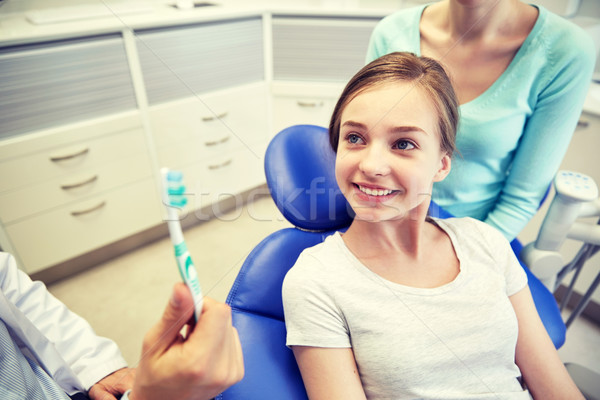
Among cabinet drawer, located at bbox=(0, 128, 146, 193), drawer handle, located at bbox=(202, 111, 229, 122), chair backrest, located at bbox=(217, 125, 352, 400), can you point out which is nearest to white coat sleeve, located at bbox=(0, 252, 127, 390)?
chair backrest, located at bbox=(217, 125, 352, 400)

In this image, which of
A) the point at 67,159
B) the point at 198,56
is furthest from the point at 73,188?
the point at 198,56

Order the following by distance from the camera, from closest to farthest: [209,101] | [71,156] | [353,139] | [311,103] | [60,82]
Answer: [353,139] → [60,82] → [71,156] → [209,101] → [311,103]

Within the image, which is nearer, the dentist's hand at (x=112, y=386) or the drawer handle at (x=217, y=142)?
the dentist's hand at (x=112, y=386)

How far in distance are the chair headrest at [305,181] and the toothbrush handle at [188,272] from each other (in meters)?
0.49

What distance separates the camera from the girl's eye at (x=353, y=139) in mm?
773

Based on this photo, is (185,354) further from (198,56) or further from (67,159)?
(198,56)

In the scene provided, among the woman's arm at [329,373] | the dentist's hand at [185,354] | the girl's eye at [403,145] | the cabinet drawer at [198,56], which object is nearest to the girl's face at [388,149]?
the girl's eye at [403,145]

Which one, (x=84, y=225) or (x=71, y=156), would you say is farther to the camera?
(x=84, y=225)

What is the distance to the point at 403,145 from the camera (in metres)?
0.75

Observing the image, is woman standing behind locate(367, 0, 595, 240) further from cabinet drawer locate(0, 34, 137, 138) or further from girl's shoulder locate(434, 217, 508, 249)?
cabinet drawer locate(0, 34, 137, 138)

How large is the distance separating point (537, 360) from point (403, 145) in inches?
20.7

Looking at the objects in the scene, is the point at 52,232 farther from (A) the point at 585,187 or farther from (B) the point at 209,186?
(A) the point at 585,187

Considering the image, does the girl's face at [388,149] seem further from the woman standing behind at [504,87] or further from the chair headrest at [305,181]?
the woman standing behind at [504,87]

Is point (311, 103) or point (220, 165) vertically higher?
point (311, 103)
